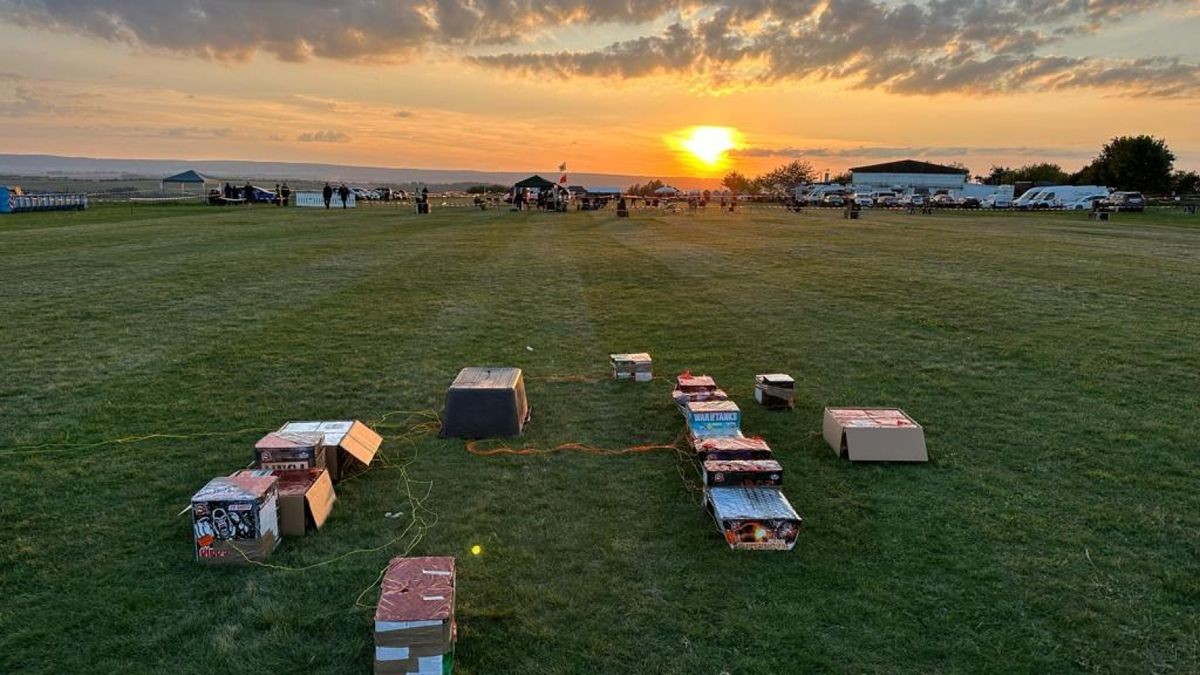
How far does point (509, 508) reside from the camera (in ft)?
15.3

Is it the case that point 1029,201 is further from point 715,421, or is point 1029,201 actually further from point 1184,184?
point 715,421

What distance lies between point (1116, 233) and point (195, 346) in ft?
110

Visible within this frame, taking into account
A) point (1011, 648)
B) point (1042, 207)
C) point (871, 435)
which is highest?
point (1042, 207)

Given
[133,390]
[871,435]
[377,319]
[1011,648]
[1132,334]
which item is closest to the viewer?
[1011,648]

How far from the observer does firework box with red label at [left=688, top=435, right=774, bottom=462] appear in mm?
4883

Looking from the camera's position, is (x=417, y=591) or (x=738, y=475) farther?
(x=738, y=475)

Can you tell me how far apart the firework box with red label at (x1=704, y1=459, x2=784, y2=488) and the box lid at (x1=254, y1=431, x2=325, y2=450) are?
105 inches

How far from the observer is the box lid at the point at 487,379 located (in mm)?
6063

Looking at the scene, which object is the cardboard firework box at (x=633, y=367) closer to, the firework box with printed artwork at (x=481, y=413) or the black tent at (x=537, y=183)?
the firework box with printed artwork at (x=481, y=413)

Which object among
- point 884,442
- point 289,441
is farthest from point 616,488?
point 289,441

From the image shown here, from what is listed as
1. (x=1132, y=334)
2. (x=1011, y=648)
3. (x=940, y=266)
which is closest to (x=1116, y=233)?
(x=940, y=266)

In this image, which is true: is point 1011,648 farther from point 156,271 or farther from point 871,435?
point 156,271

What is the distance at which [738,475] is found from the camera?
15.1 ft

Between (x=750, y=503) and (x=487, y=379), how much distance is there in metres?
2.84
